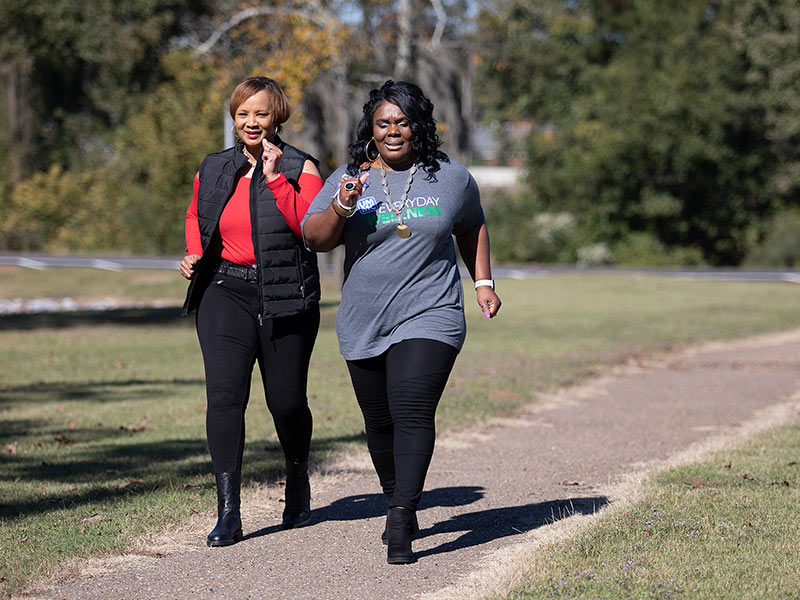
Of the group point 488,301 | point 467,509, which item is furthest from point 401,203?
point 467,509

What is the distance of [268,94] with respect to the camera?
5.30 meters

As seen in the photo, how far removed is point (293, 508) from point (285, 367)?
78cm

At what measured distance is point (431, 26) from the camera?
25438 mm

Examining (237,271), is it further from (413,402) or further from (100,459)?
(100,459)

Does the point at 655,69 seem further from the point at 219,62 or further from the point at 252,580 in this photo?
the point at 252,580

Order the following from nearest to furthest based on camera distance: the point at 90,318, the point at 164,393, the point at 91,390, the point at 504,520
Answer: the point at 504,520, the point at 164,393, the point at 91,390, the point at 90,318

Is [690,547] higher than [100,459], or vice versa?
[690,547]

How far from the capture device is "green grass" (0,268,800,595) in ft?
19.6

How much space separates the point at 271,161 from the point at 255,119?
0.38 metres

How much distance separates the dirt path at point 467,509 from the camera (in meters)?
4.71

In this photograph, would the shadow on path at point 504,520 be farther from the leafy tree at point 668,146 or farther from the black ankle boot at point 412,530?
the leafy tree at point 668,146

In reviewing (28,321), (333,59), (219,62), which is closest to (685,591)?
(28,321)

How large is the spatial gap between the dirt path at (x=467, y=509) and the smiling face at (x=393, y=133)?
1755mm

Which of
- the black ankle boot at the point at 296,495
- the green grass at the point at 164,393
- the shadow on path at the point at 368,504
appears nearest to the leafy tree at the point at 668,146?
the green grass at the point at 164,393
